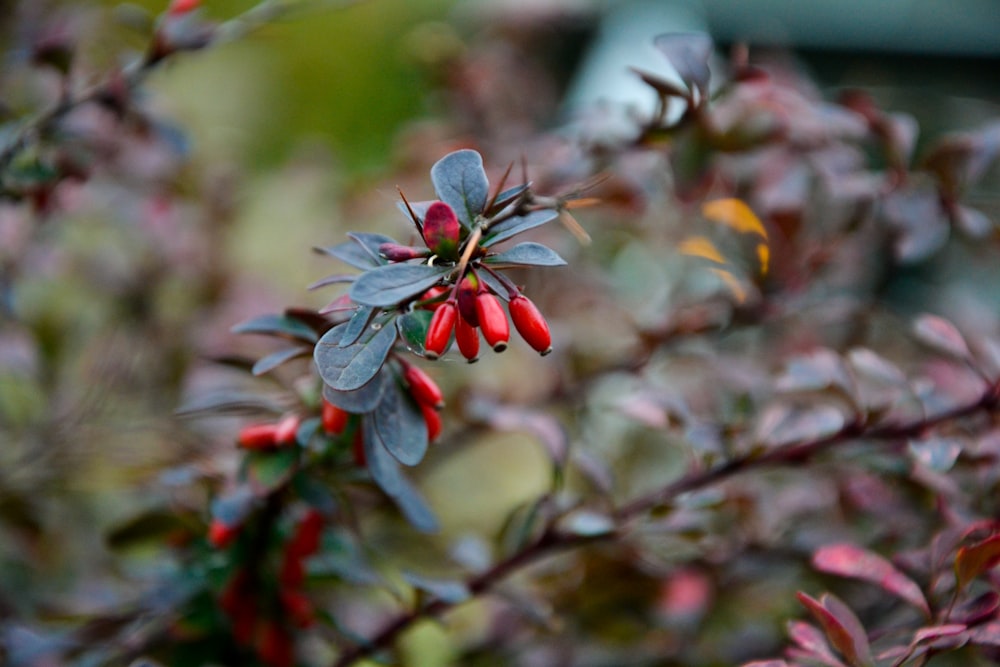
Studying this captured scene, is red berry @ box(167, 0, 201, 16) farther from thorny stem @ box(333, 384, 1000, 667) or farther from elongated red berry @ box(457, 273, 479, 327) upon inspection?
thorny stem @ box(333, 384, 1000, 667)

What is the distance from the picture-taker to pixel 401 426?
0.50 metres

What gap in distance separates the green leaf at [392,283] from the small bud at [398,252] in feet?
0.07

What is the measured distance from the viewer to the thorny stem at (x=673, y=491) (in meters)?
0.65

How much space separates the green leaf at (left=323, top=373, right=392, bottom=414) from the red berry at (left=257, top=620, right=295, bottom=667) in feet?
0.81

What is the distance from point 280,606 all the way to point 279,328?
23 centimetres

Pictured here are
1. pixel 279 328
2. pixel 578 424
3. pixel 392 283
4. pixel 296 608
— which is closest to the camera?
pixel 392 283

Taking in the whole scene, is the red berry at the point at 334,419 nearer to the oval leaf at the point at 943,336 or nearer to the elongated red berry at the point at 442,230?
the elongated red berry at the point at 442,230

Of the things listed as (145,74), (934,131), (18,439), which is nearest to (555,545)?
(145,74)

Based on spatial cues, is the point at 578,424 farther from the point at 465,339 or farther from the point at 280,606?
the point at 465,339

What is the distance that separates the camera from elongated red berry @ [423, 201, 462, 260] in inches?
17.8

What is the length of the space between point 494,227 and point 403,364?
0.33ft

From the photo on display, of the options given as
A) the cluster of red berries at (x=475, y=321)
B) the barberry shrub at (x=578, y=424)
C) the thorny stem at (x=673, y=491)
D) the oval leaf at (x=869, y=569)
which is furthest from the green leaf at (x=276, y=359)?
the oval leaf at (x=869, y=569)

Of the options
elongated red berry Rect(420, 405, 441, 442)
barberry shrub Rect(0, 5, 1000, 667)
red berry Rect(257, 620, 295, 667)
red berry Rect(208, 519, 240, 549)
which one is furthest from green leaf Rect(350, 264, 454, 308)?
red berry Rect(257, 620, 295, 667)

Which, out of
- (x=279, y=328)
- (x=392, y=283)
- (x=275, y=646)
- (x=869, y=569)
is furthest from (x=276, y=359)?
(x=869, y=569)
